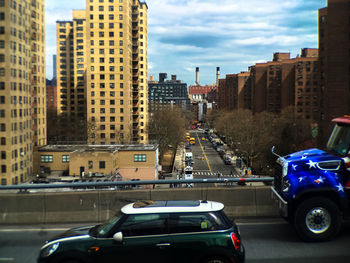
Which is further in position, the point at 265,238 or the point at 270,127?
the point at 270,127

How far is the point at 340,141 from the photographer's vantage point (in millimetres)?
8625

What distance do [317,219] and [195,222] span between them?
3.31 m

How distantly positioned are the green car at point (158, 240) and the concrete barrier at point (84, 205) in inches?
158

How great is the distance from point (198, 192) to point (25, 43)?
64.6 m

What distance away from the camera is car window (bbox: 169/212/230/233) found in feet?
22.7

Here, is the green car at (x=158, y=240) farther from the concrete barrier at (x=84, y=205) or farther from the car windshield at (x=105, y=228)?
the concrete barrier at (x=84, y=205)

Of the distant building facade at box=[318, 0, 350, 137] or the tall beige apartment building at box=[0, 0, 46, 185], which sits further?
the tall beige apartment building at box=[0, 0, 46, 185]

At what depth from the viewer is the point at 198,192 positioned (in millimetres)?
11383

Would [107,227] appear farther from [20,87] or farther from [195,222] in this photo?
[20,87]

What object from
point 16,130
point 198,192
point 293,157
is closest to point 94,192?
point 198,192

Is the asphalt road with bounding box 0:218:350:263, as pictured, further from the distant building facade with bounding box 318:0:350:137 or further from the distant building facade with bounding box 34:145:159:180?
the distant building facade with bounding box 318:0:350:137

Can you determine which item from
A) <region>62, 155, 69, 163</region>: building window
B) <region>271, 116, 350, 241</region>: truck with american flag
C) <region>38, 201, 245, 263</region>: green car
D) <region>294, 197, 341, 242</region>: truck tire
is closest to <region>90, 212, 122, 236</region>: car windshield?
<region>38, 201, 245, 263</region>: green car

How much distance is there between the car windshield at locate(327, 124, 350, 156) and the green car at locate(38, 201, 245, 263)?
327cm

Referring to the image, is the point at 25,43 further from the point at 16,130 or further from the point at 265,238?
the point at 265,238
